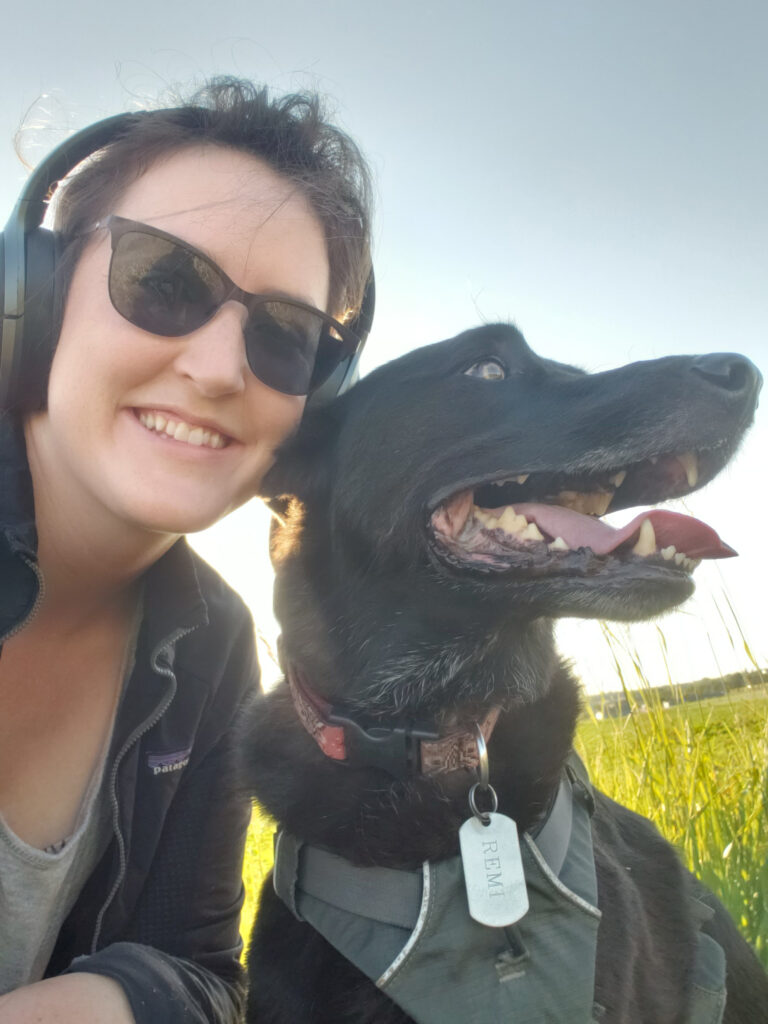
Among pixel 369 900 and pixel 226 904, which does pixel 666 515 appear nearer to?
pixel 369 900

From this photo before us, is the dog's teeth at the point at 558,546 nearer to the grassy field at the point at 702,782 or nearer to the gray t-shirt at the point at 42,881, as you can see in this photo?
the gray t-shirt at the point at 42,881

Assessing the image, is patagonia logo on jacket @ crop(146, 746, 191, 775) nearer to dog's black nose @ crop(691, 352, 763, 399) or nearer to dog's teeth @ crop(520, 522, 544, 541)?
dog's teeth @ crop(520, 522, 544, 541)

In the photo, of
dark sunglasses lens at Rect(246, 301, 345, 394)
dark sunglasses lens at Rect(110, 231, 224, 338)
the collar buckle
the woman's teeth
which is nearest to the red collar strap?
the collar buckle

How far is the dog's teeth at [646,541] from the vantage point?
1.79 m

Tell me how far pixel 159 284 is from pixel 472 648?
1056 millimetres

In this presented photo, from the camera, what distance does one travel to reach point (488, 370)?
84.8 inches

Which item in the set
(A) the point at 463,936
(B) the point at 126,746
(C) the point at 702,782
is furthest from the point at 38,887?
(C) the point at 702,782

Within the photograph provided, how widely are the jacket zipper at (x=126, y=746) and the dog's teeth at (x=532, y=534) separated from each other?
2.66 feet

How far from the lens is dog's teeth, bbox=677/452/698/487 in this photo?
6.40ft

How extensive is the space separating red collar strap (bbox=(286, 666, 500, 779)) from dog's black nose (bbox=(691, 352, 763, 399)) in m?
0.88

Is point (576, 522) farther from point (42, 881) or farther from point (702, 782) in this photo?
point (702, 782)

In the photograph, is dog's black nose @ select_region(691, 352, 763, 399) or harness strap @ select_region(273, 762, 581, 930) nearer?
harness strap @ select_region(273, 762, 581, 930)

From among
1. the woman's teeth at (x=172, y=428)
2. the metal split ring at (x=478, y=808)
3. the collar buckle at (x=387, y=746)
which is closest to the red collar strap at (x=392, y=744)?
the collar buckle at (x=387, y=746)

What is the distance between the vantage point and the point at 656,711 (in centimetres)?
326
